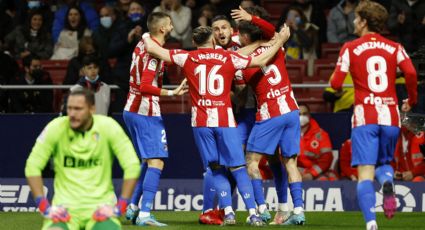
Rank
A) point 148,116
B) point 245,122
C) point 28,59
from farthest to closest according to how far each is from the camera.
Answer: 1. point 28,59
2. point 245,122
3. point 148,116

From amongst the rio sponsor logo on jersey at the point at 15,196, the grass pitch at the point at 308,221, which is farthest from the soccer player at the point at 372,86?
the rio sponsor logo on jersey at the point at 15,196

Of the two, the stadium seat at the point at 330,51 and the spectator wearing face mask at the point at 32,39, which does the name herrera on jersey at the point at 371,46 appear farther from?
the spectator wearing face mask at the point at 32,39

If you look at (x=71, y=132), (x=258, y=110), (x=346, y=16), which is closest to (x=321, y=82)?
(x=346, y=16)

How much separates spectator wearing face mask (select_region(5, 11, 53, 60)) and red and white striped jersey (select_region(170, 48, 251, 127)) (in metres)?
8.37

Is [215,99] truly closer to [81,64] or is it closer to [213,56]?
[213,56]

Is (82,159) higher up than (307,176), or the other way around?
(307,176)

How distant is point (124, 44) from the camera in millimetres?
18766

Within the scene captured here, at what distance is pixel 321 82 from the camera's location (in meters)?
18.4

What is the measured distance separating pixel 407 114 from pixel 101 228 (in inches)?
253

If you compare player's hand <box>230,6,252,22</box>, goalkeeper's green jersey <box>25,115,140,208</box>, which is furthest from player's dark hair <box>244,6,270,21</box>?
goalkeeper's green jersey <box>25,115,140,208</box>

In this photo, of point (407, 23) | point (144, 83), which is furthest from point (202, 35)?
point (407, 23)

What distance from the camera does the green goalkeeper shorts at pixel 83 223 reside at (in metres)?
8.50

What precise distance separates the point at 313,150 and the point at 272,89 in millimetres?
4153

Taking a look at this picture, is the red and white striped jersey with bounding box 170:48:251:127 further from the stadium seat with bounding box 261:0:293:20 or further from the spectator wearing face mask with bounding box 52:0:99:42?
the stadium seat with bounding box 261:0:293:20
